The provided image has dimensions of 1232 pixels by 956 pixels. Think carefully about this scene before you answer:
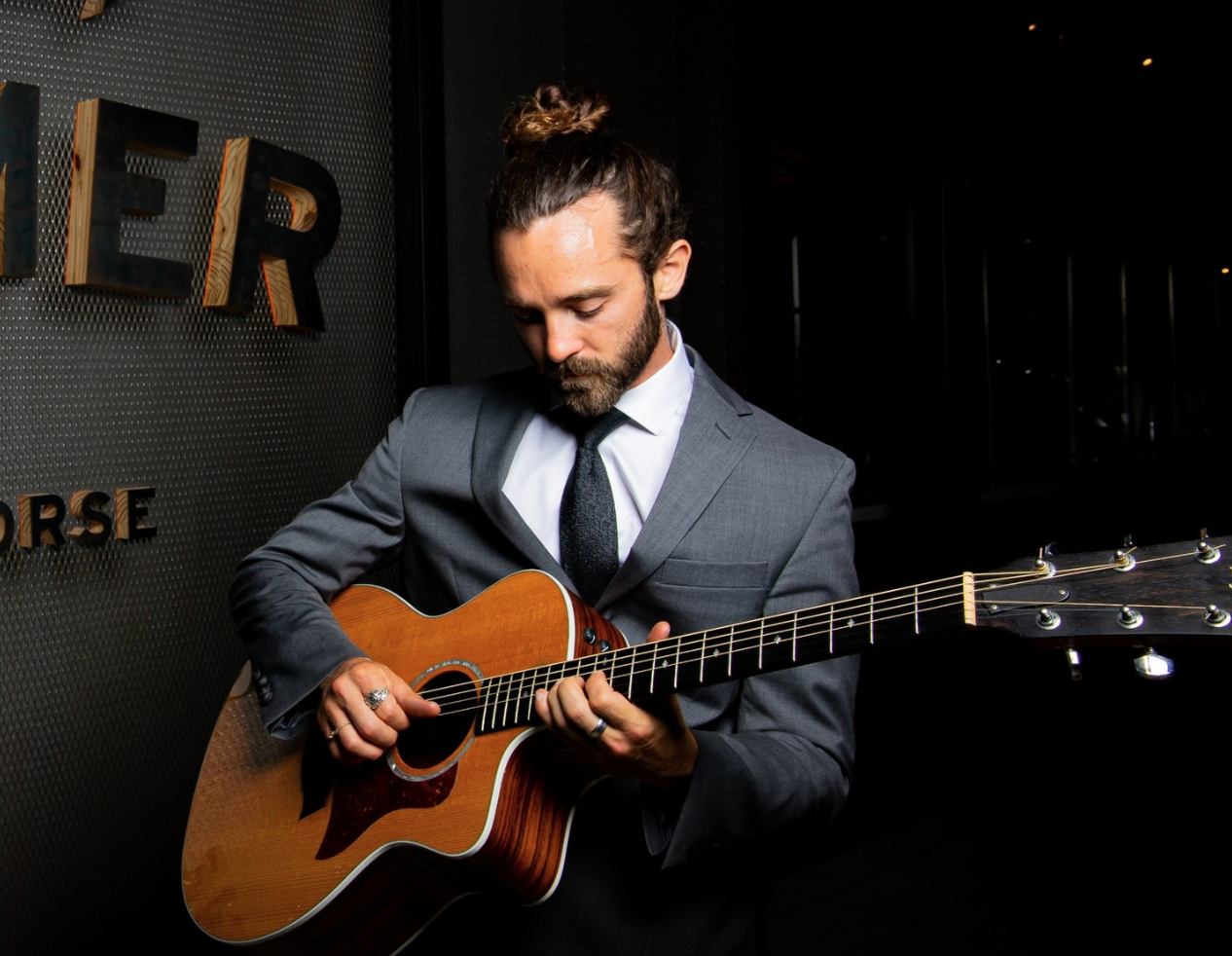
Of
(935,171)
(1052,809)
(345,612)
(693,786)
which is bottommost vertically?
(1052,809)

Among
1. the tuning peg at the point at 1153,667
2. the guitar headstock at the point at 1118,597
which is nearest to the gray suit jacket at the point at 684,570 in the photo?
the guitar headstock at the point at 1118,597

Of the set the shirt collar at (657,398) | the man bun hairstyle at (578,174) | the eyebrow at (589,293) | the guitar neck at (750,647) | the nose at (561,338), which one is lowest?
the guitar neck at (750,647)

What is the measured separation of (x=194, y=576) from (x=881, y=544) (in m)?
2.39

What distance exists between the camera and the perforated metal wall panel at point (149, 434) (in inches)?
87.4

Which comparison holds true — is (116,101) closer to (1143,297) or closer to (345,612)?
(345,612)

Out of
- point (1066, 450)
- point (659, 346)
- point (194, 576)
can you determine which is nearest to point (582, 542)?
point (659, 346)

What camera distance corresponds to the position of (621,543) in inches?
63.3

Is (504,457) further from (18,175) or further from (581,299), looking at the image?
(18,175)

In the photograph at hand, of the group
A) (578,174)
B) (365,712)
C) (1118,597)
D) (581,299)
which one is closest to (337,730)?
(365,712)

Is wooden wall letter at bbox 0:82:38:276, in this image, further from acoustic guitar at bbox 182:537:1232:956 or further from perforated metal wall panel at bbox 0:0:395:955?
acoustic guitar at bbox 182:537:1232:956

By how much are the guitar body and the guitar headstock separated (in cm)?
54

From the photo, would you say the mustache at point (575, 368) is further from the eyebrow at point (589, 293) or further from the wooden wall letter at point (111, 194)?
the wooden wall letter at point (111, 194)

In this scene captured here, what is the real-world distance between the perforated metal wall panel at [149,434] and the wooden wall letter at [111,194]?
1.9 inches

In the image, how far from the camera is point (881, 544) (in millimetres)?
4043
